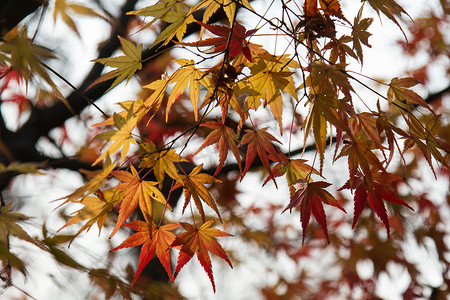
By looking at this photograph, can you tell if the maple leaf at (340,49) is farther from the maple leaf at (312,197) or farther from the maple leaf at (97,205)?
the maple leaf at (97,205)

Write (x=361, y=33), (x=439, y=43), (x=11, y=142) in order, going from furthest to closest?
1. (x=439, y=43)
2. (x=11, y=142)
3. (x=361, y=33)

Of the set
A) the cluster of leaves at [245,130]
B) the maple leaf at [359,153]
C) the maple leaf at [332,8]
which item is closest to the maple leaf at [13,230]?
the cluster of leaves at [245,130]

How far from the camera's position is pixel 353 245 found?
3.39 meters

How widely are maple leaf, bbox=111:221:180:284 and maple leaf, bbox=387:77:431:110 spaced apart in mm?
504

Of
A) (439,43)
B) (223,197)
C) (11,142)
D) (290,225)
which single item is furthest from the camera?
(290,225)

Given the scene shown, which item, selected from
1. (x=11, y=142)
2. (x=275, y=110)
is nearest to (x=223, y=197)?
(x=11, y=142)

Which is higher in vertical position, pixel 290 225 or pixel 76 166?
pixel 76 166

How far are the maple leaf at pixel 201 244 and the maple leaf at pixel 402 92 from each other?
0.44 m

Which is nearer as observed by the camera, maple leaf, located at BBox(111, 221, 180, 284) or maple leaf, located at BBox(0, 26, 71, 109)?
maple leaf, located at BBox(0, 26, 71, 109)

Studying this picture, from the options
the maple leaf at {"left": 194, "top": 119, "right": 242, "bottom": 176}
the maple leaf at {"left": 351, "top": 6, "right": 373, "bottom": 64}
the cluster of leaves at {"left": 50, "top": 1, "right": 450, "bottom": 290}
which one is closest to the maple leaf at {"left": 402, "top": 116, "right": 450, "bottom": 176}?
the cluster of leaves at {"left": 50, "top": 1, "right": 450, "bottom": 290}

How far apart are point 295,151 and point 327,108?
142 centimetres

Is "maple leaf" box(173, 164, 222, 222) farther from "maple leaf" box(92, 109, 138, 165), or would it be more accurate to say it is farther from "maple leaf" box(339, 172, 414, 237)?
"maple leaf" box(339, 172, 414, 237)

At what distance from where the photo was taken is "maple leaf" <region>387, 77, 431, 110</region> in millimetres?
794

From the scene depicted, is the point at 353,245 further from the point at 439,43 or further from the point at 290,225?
the point at 439,43
